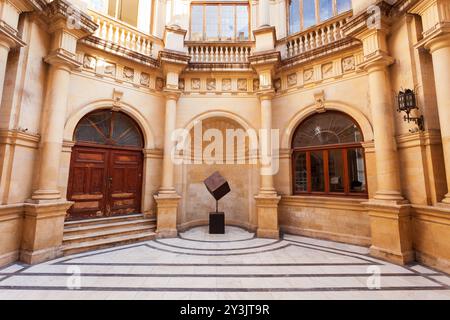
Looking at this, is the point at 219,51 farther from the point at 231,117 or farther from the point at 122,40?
the point at 122,40

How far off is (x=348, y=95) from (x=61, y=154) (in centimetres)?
723

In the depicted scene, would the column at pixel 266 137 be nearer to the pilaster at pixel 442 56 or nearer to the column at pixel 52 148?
the pilaster at pixel 442 56

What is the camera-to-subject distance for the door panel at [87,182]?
5.75 metres

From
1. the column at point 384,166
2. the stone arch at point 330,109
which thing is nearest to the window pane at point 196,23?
the stone arch at point 330,109

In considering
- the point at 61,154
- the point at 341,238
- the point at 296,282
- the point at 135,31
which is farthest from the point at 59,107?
the point at 341,238

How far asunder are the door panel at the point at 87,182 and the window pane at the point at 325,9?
24.6ft

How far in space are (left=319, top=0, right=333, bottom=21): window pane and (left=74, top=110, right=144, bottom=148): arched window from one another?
6.53m

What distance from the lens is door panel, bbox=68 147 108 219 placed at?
5746mm

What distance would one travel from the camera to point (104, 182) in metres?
6.21

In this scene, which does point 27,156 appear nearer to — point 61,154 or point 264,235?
point 61,154

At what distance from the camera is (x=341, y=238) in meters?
5.80

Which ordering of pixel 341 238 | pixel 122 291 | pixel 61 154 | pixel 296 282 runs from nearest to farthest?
pixel 122 291 < pixel 296 282 < pixel 61 154 < pixel 341 238

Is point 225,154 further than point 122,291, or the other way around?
point 225,154
